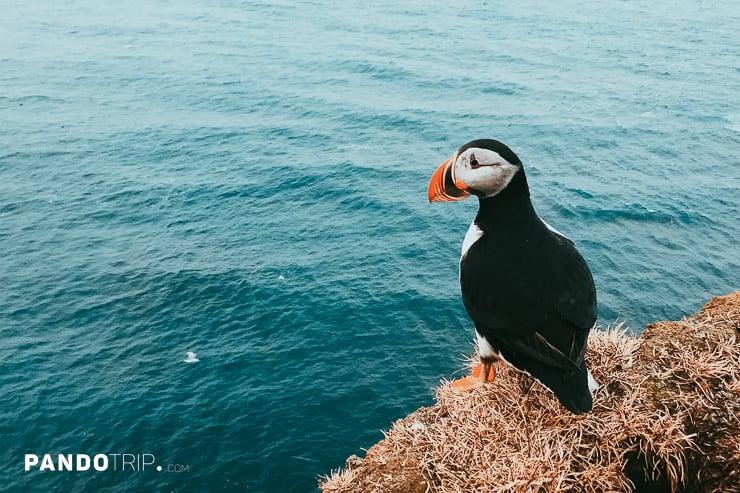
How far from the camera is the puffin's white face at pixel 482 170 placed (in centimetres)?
732

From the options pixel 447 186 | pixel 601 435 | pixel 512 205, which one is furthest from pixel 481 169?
pixel 601 435

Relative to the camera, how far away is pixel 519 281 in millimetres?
7094

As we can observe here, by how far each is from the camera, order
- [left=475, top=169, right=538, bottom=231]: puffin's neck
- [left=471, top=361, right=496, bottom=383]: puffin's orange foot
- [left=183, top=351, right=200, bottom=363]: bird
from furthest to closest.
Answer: [left=183, top=351, right=200, bottom=363]: bird < [left=471, top=361, right=496, bottom=383]: puffin's orange foot < [left=475, top=169, right=538, bottom=231]: puffin's neck

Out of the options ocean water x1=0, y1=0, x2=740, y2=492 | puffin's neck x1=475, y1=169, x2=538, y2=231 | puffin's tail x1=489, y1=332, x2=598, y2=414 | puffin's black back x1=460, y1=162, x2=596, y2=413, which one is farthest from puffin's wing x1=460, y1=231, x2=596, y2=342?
ocean water x1=0, y1=0, x2=740, y2=492

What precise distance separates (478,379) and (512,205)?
105 inches

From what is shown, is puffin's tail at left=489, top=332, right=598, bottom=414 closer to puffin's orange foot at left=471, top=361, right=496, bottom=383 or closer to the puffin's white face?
puffin's orange foot at left=471, top=361, right=496, bottom=383

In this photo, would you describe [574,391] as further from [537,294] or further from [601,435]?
[537,294]

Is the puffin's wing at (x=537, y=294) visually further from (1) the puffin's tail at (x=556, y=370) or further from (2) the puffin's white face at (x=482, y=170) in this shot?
(2) the puffin's white face at (x=482, y=170)

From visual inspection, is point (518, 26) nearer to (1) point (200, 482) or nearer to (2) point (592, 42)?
(2) point (592, 42)

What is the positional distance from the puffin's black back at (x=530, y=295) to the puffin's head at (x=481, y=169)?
0.15 m

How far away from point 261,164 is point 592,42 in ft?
251

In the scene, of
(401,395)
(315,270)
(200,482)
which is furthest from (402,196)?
(200,482)

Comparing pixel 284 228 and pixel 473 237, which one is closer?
pixel 473 237

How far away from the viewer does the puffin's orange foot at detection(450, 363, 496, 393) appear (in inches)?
316
